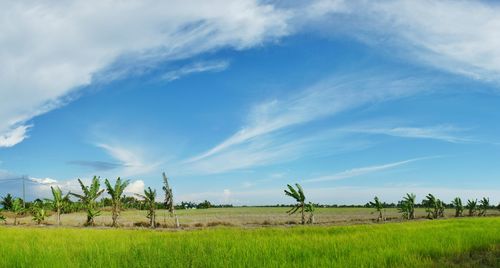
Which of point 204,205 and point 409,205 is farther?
point 204,205

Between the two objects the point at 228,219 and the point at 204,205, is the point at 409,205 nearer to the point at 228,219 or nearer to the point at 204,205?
the point at 228,219

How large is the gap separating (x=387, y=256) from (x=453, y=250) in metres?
2.67

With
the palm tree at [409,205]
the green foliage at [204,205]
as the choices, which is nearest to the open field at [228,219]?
the palm tree at [409,205]

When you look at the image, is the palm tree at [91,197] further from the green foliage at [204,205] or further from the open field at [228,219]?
the green foliage at [204,205]

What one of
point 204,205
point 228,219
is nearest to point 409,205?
point 228,219

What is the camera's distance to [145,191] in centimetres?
3847

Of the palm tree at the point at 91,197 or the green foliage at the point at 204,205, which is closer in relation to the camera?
the palm tree at the point at 91,197

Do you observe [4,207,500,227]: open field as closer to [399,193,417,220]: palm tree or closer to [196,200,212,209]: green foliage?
[399,193,417,220]: palm tree

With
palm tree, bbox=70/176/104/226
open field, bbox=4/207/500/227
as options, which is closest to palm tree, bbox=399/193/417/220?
open field, bbox=4/207/500/227

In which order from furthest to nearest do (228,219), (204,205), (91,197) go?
(204,205)
(228,219)
(91,197)

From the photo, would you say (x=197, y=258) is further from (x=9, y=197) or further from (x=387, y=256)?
(x=9, y=197)

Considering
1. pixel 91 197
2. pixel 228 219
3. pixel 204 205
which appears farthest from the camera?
pixel 204 205

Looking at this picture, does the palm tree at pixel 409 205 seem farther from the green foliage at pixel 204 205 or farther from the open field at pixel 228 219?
the green foliage at pixel 204 205

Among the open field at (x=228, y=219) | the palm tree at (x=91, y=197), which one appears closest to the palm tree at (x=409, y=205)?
the open field at (x=228, y=219)
